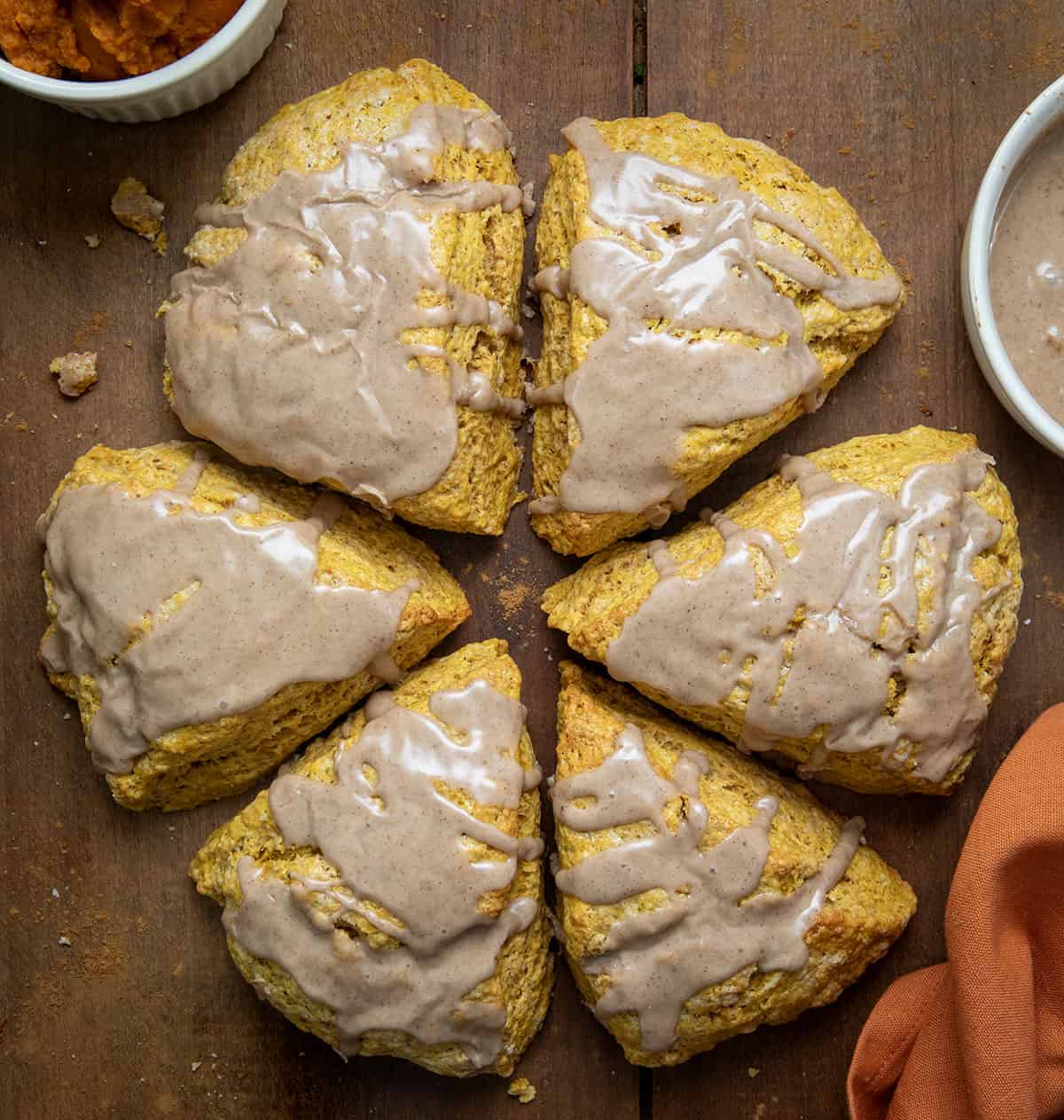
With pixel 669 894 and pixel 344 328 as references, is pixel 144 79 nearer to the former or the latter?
pixel 344 328

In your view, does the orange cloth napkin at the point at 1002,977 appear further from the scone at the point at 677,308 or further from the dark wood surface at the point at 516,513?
the scone at the point at 677,308

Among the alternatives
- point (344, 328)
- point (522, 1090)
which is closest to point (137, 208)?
point (344, 328)

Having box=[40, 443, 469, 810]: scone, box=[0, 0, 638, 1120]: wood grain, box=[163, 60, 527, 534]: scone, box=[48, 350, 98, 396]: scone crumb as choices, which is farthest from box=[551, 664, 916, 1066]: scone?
box=[48, 350, 98, 396]: scone crumb

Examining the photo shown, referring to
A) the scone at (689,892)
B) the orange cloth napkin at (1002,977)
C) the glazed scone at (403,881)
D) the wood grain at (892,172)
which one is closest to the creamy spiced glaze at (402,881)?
the glazed scone at (403,881)

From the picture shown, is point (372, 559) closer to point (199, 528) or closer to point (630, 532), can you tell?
point (199, 528)

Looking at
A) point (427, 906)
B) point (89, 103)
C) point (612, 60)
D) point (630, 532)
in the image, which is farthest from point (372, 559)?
point (612, 60)

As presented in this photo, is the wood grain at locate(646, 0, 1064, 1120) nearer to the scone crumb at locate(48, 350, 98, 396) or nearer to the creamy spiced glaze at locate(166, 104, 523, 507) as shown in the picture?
the creamy spiced glaze at locate(166, 104, 523, 507)

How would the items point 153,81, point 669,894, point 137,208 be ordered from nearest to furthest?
point 153,81 → point 669,894 → point 137,208
